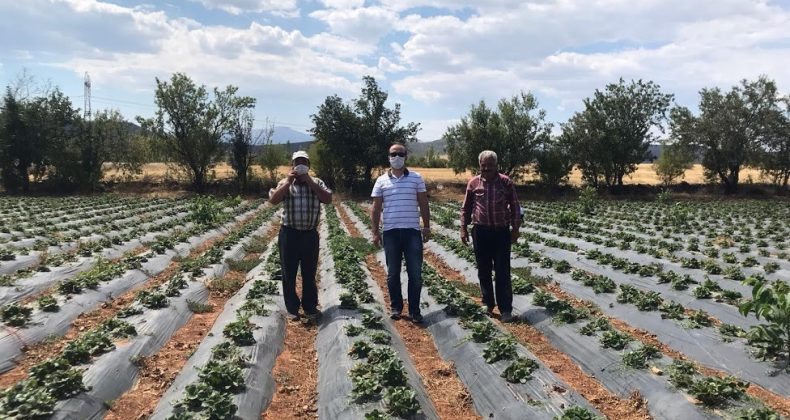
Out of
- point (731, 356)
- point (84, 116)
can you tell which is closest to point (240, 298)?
point (731, 356)

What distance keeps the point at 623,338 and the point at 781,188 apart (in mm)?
53858

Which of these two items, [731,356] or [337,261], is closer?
[731,356]

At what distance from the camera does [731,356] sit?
19.3 feet

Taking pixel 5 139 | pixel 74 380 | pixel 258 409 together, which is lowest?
pixel 258 409

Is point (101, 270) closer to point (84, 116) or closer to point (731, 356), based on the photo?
point (731, 356)

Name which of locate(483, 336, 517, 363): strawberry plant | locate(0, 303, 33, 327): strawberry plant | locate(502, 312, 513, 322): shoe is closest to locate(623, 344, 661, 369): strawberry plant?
locate(483, 336, 517, 363): strawberry plant

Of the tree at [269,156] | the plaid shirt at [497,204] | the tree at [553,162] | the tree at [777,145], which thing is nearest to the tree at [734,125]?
the tree at [777,145]

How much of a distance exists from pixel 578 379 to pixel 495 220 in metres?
2.47

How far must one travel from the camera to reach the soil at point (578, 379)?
4.90 m

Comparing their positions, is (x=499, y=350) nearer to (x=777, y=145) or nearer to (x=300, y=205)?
(x=300, y=205)

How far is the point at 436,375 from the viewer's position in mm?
6105

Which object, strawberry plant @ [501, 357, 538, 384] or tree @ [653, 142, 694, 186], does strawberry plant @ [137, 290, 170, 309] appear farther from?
tree @ [653, 142, 694, 186]

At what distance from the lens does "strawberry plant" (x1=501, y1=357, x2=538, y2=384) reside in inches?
205

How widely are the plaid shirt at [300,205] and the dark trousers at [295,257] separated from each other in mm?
176
